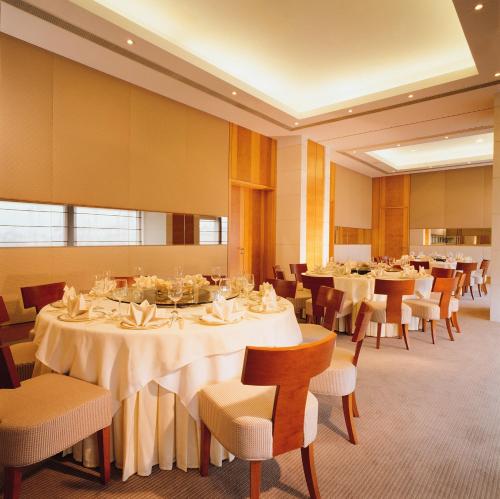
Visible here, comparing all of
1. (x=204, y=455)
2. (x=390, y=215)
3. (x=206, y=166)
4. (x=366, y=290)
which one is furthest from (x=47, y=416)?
→ (x=390, y=215)

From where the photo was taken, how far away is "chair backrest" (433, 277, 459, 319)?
4.86 meters

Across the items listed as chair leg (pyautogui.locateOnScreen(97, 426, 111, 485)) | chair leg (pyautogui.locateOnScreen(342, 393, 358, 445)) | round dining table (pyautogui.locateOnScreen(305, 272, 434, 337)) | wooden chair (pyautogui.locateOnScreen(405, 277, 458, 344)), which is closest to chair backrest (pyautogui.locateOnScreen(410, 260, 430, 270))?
round dining table (pyautogui.locateOnScreen(305, 272, 434, 337))

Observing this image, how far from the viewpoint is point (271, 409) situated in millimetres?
1866

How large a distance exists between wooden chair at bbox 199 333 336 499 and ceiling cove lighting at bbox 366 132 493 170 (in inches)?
412

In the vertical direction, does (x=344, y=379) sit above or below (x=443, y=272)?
below

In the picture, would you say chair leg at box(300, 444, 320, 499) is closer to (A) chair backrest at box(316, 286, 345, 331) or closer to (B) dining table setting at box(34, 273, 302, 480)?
(B) dining table setting at box(34, 273, 302, 480)

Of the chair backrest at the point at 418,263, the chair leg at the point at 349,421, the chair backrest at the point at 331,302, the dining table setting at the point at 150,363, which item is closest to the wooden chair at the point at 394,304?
the chair backrest at the point at 331,302

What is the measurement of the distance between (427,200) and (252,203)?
791cm

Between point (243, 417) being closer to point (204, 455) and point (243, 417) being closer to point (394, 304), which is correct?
point (204, 455)

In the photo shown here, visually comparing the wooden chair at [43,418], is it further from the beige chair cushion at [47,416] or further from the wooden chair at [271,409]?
the wooden chair at [271,409]

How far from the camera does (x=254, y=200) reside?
9383 mm

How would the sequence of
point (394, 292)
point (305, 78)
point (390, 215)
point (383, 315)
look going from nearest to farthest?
1. point (394, 292)
2. point (383, 315)
3. point (305, 78)
4. point (390, 215)

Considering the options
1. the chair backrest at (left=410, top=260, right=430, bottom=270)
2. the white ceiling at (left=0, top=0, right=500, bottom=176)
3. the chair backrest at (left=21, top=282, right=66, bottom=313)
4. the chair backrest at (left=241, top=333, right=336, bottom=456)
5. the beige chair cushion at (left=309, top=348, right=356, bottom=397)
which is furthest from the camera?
the chair backrest at (left=410, top=260, right=430, bottom=270)

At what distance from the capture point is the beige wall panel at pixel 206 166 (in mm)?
7117
